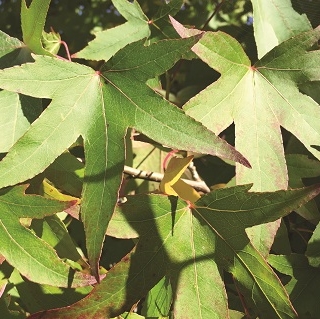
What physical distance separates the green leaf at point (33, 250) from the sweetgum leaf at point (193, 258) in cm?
5

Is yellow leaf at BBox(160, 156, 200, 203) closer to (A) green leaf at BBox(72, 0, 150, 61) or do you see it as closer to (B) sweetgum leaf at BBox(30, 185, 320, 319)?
(B) sweetgum leaf at BBox(30, 185, 320, 319)

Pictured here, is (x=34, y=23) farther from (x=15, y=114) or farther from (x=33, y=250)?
(x=33, y=250)

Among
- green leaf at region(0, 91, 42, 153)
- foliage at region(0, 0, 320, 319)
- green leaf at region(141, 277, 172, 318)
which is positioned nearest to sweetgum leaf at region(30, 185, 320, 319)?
foliage at region(0, 0, 320, 319)

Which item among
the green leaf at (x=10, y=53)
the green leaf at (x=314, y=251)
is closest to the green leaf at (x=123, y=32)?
the green leaf at (x=10, y=53)

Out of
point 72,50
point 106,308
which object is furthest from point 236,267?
point 72,50

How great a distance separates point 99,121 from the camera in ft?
2.94

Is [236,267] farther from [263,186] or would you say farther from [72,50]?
[72,50]

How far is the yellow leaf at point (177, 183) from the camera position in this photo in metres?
0.98

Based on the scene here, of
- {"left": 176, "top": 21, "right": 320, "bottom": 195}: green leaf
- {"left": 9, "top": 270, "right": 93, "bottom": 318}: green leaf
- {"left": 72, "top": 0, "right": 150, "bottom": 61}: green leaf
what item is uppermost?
{"left": 72, "top": 0, "right": 150, "bottom": 61}: green leaf

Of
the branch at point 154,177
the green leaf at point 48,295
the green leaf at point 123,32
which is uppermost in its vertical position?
the green leaf at point 123,32

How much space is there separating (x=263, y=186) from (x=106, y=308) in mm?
313

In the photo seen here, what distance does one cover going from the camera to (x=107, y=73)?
36.3 inches

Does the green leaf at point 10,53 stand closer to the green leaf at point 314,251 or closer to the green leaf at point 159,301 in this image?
the green leaf at point 159,301

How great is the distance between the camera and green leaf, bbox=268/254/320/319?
0.99m
